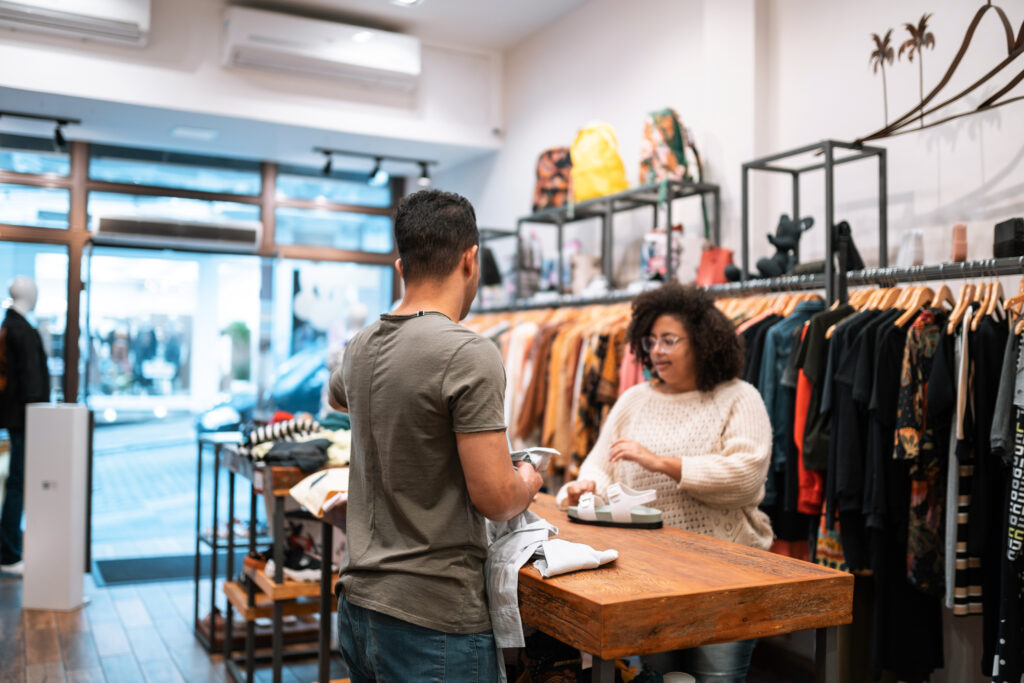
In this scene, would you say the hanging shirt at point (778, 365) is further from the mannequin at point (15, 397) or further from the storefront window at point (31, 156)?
the storefront window at point (31, 156)

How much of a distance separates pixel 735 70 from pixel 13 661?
4.30m

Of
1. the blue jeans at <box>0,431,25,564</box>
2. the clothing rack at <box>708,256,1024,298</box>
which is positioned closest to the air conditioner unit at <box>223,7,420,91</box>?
the blue jeans at <box>0,431,25,564</box>

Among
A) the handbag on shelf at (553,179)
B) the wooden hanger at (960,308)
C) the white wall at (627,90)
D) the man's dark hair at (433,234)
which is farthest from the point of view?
the handbag on shelf at (553,179)

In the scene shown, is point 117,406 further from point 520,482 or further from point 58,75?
point 520,482

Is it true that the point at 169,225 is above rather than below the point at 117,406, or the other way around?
above

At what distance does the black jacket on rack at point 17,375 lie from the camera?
555 centimetres

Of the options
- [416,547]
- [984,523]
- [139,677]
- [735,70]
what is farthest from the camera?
[735,70]

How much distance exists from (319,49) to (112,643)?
3698 millimetres

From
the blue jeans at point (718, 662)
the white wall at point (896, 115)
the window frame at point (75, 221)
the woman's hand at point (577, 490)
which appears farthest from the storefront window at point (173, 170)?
the blue jeans at point (718, 662)

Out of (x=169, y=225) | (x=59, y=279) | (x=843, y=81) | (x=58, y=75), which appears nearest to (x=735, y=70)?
(x=843, y=81)

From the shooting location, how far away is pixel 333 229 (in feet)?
24.7

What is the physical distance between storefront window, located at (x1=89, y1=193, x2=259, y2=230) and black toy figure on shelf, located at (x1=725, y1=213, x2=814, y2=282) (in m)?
4.60

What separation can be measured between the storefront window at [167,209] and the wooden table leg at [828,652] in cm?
604

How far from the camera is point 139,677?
373 cm
